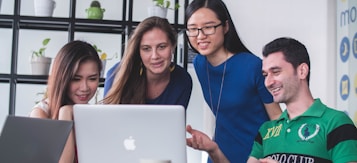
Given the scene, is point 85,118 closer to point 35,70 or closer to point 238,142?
point 238,142

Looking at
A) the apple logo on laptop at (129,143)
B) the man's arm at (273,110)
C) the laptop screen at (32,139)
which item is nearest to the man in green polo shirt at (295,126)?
the man's arm at (273,110)

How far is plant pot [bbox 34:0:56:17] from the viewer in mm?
3957

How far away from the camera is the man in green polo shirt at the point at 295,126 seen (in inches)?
73.5

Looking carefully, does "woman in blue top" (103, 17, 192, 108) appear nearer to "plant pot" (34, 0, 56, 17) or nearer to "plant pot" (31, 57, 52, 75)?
"plant pot" (31, 57, 52, 75)

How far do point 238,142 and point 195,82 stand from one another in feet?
6.37

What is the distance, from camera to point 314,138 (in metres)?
1.91

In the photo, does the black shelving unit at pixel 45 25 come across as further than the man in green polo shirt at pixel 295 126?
Yes

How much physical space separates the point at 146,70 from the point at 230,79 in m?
0.40

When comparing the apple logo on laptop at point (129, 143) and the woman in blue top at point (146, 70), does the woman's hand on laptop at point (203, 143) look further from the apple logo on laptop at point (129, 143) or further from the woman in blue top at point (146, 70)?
the woman in blue top at point (146, 70)

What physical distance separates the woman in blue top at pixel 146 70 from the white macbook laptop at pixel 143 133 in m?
0.73

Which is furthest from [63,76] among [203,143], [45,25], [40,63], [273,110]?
[45,25]

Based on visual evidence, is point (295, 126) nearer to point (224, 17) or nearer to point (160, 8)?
point (224, 17)

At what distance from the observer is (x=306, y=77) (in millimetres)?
2055

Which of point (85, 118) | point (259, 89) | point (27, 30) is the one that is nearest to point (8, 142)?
point (85, 118)
